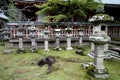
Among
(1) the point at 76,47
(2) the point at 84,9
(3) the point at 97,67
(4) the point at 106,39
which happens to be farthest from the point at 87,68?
(2) the point at 84,9

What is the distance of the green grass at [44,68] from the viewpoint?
6435 millimetres

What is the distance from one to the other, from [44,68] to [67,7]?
23.5ft

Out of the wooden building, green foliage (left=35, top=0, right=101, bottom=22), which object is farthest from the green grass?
green foliage (left=35, top=0, right=101, bottom=22)

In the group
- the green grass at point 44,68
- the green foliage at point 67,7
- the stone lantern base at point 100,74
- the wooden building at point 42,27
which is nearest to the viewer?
the stone lantern base at point 100,74

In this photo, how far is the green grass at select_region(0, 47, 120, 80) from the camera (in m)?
6.43

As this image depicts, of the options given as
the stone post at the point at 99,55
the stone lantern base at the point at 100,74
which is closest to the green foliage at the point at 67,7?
the stone post at the point at 99,55

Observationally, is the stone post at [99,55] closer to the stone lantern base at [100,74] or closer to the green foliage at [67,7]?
the stone lantern base at [100,74]

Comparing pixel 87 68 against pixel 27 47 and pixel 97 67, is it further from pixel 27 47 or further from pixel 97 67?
pixel 27 47

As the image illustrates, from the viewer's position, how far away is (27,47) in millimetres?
→ 11352

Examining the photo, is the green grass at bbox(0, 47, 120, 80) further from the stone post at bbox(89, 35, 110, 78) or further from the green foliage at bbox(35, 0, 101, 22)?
the green foliage at bbox(35, 0, 101, 22)

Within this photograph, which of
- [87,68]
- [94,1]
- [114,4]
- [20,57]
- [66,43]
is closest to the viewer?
[87,68]

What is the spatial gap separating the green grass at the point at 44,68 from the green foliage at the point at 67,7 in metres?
4.44

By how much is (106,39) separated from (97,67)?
0.99 meters

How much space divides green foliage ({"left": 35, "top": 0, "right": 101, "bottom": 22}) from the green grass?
4.44 metres
